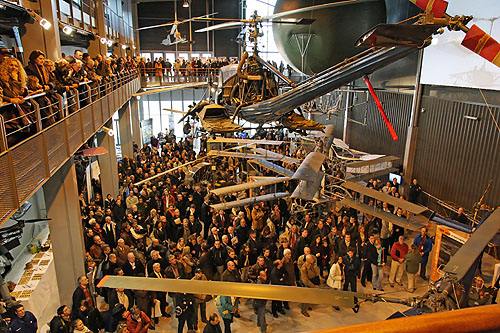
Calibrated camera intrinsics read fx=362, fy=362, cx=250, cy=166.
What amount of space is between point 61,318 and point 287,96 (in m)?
7.21

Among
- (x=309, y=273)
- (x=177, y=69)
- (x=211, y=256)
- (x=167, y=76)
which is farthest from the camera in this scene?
(x=177, y=69)

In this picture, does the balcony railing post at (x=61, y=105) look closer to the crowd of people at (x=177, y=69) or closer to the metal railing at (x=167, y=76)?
the metal railing at (x=167, y=76)

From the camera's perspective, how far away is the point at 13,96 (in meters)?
6.06

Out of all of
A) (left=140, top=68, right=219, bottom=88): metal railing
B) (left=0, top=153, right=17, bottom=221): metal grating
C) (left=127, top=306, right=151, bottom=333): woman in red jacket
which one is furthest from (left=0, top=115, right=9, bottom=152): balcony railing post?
(left=140, top=68, right=219, bottom=88): metal railing

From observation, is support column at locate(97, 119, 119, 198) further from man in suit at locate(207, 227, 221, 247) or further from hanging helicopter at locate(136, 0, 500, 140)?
man in suit at locate(207, 227, 221, 247)

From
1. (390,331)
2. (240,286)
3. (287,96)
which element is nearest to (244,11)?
(287,96)

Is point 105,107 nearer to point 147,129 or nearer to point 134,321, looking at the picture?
point 134,321

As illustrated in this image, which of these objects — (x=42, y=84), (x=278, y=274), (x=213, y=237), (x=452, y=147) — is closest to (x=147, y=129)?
(x=213, y=237)

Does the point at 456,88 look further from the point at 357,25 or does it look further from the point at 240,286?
the point at 240,286

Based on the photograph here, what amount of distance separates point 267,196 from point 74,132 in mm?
5342

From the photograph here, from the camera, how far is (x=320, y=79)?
8.52 m

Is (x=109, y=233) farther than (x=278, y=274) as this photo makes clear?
Yes

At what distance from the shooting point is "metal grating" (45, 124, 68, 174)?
23.3 feet

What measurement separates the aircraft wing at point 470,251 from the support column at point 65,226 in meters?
8.66
